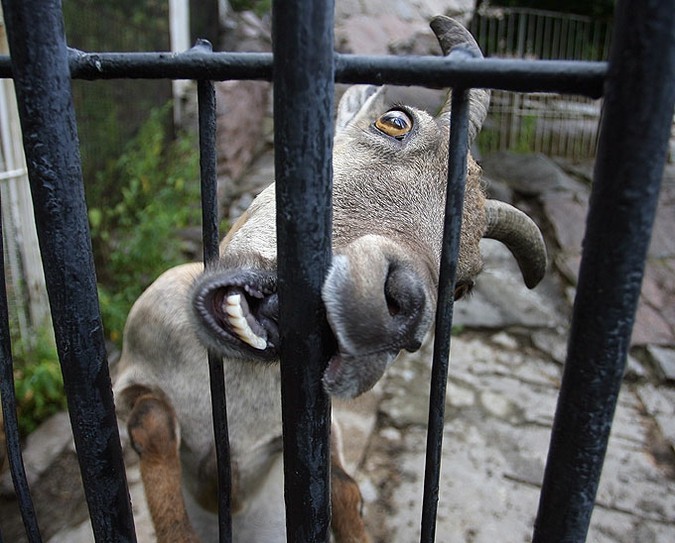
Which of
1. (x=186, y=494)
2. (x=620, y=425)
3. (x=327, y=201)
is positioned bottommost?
(x=620, y=425)

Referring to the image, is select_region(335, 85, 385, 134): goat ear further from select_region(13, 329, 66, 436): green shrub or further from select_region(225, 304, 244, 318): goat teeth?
select_region(13, 329, 66, 436): green shrub

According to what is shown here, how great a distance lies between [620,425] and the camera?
15.5 feet

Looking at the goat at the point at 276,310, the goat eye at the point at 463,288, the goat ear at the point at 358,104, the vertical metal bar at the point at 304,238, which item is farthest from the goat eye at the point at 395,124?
the vertical metal bar at the point at 304,238

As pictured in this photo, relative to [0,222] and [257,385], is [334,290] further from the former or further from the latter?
[257,385]

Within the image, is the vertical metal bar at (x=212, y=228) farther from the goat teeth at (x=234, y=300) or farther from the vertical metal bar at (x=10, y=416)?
the vertical metal bar at (x=10, y=416)

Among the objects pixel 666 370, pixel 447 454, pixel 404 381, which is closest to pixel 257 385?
pixel 447 454

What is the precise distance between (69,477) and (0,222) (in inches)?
110

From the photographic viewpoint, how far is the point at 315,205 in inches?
35.1

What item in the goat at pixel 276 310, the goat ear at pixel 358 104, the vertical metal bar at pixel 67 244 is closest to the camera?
the vertical metal bar at pixel 67 244

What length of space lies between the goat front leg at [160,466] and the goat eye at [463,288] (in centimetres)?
120

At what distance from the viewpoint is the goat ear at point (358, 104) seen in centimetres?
253

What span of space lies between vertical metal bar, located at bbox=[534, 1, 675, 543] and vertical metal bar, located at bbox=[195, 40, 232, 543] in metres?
0.61

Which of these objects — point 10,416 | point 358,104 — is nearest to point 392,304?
point 10,416

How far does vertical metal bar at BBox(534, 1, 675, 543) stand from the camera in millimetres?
724
